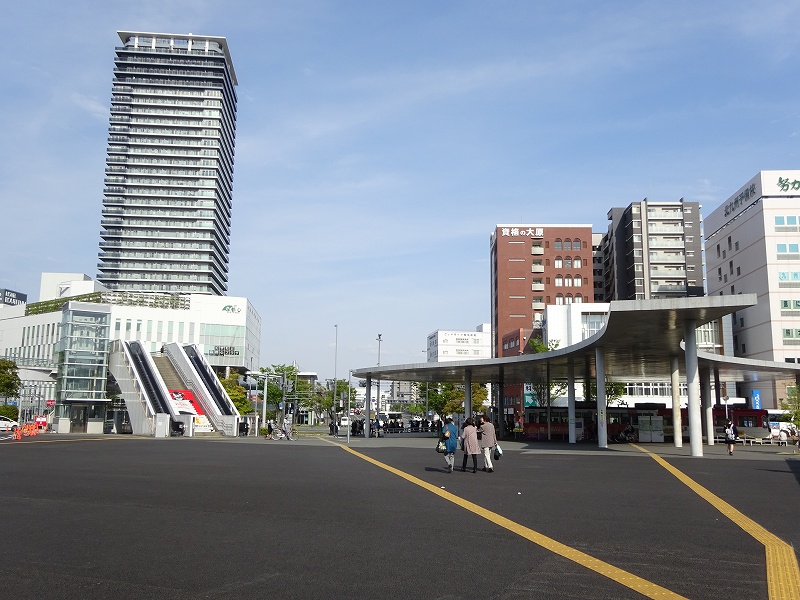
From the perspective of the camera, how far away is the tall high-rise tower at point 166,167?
460ft

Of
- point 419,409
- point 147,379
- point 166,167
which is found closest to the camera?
point 147,379

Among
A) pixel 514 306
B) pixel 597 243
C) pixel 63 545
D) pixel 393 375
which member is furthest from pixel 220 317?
pixel 63 545

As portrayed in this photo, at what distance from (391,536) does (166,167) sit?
146094 mm

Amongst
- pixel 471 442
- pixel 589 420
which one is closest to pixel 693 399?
pixel 471 442

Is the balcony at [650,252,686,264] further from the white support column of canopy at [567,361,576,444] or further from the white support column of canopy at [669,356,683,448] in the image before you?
the white support column of canopy at [669,356,683,448]

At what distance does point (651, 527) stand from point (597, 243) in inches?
4063

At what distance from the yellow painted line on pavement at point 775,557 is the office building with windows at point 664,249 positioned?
83308mm

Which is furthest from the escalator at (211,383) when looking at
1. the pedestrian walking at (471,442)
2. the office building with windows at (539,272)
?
the office building with windows at (539,272)

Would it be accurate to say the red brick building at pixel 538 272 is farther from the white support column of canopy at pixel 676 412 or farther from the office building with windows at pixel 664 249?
the white support column of canopy at pixel 676 412

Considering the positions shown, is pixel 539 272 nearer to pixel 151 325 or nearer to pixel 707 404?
pixel 707 404

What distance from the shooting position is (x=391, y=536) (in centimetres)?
848

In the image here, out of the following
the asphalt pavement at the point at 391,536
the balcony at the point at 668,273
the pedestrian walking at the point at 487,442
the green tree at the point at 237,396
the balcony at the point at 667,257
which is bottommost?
the asphalt pavement at the point at 391,536

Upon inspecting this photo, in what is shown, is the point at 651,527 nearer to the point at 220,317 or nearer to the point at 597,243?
the point at 220,317

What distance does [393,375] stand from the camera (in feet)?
164
